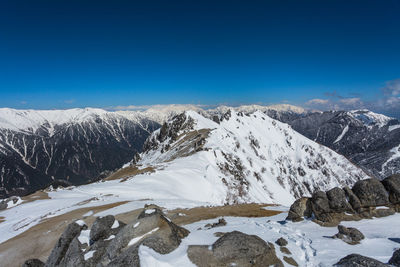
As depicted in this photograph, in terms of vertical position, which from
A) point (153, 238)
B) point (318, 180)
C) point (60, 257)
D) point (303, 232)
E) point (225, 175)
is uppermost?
point (153, 238)

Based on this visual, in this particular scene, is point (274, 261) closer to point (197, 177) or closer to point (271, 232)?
point (271, 232)

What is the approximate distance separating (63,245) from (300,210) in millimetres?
23255

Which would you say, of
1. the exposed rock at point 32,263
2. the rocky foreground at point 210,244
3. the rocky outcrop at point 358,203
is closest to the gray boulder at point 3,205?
the exposed rock at point 32,263

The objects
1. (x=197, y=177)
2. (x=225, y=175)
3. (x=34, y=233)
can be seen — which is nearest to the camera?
(x=34, y=233)

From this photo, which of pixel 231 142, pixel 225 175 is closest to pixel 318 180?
pixel 231 142

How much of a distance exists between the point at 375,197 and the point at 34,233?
41888 millimetres

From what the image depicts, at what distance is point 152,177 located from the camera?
59.7 meters

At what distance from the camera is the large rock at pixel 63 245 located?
1583cm

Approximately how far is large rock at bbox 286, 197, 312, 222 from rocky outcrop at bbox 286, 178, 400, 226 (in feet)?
0.55

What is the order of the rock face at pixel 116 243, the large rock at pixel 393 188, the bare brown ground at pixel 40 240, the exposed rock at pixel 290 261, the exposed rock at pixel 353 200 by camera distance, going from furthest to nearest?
1. the bare brown ground at pixel 40 240
2. the exposed rock at pixel 353 200
3. the large rock at pixel 393 188
4. the exposed rock at pixel 290 261
5. the rock face at pixel 116 243

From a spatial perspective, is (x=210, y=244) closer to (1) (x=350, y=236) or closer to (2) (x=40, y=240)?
(1) (x=350, y=236)

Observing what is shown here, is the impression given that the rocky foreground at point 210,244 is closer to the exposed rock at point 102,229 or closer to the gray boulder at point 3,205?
the exposed rock at point 102,229

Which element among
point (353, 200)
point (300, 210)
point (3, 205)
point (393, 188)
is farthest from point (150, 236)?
point (3, 205)

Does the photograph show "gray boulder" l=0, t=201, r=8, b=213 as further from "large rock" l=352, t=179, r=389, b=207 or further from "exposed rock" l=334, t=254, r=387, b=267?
"large rock" l=352, t=179, r=389, b=207
